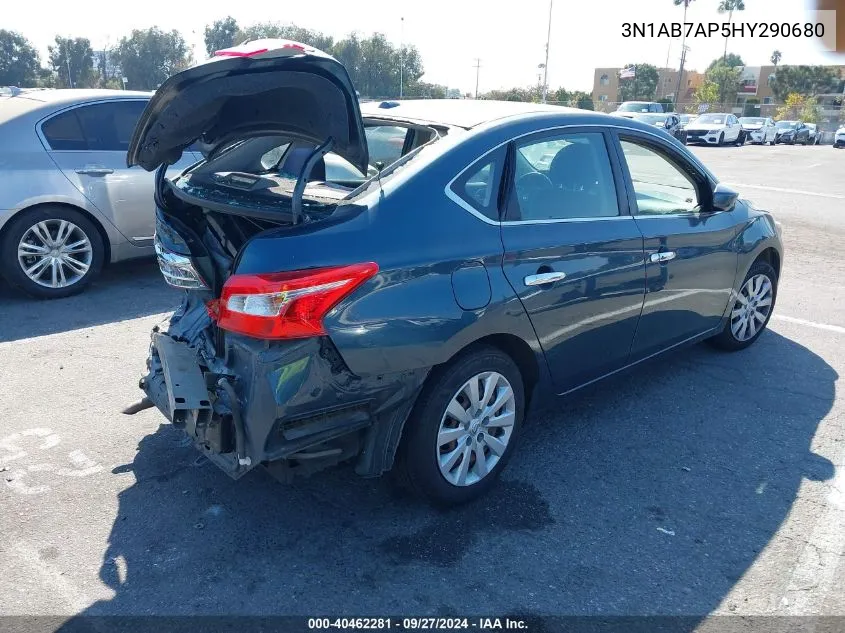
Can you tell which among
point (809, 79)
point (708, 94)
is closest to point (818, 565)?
point (708, 94)

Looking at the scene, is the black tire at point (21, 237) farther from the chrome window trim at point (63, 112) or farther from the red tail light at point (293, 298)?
the red tail light at point (293, 298)

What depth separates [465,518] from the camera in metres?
3.18

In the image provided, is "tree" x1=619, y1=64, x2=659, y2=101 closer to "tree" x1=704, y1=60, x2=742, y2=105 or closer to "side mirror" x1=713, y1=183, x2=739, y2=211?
"tree" x1=704, y1=60, x2=742, y2=105

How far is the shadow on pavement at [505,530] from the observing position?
106 inches

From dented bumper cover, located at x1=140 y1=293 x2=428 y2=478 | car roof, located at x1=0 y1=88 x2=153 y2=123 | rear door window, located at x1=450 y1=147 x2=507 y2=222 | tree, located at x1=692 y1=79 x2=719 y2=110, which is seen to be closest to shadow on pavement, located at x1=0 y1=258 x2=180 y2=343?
car roof, located at x1=0 y1=88 x2=153 y2=123

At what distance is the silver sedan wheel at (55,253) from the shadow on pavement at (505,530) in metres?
2.90

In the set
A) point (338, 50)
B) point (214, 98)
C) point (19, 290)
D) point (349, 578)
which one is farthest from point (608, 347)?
point (338, 50)

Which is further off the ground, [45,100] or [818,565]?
[45,100]

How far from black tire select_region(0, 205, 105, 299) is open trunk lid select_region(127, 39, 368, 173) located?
9.76 ft

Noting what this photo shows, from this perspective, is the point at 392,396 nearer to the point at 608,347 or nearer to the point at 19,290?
the point at 608,347

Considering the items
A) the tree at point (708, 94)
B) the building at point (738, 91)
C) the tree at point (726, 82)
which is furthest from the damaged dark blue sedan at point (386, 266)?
the tree at point (726, 82)

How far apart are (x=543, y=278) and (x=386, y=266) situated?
863 mm

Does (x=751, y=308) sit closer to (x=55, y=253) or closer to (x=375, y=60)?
(x=55, y=253)

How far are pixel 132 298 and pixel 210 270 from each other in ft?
11.1
